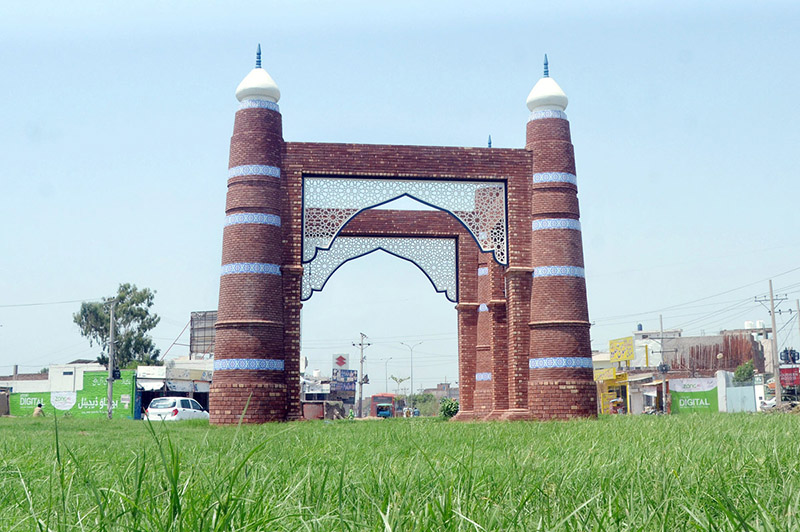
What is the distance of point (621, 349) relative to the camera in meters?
51.1

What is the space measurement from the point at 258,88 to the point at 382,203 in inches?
134

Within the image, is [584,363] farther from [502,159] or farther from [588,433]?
[588,433]

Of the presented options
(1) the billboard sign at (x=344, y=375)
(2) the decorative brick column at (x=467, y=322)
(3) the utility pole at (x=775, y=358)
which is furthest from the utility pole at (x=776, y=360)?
(1) the billboard sign at (x=344, y=375)

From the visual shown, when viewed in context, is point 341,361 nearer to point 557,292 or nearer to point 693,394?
point 693,394

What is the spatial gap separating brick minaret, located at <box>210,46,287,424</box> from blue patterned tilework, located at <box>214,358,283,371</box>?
19mm

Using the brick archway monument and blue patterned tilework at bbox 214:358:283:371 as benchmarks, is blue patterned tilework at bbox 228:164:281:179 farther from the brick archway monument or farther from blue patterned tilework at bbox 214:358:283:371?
blue patterned tilework at bbox 214:358:283:371

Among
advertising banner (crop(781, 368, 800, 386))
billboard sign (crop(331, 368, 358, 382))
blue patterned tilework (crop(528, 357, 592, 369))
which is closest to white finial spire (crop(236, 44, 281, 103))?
blue patterned tilework (crop(528, 357, 592, 369))

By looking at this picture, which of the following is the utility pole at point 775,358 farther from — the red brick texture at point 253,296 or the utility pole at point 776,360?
the red brick texture at point 253,296

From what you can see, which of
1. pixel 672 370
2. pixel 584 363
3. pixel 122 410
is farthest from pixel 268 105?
pixel 672 370

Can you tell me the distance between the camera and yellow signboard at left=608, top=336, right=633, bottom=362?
5031 cm

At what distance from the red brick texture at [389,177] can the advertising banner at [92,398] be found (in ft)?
87.8

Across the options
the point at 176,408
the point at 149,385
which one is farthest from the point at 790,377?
the point at 149,385

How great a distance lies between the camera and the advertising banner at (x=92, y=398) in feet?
132

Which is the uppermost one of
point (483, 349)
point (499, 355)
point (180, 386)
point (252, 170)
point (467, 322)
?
point (252, 170)
